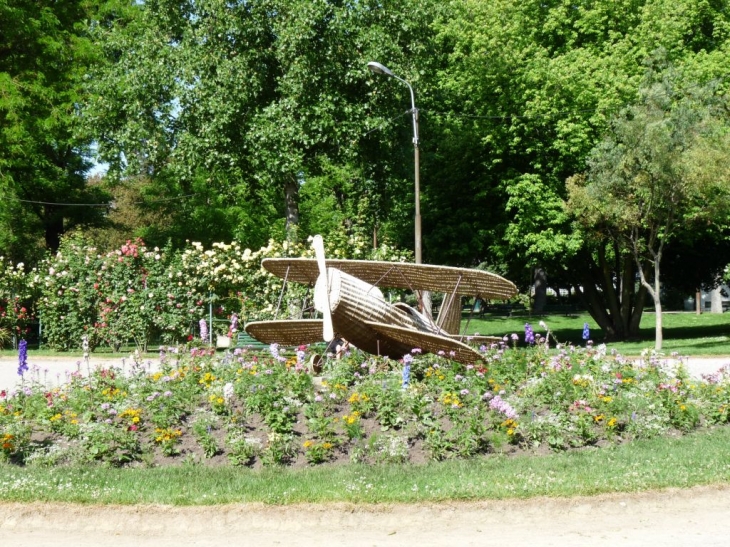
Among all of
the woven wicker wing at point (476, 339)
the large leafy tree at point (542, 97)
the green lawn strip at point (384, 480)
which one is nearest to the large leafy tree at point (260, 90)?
the large leafy tree at point (542, 97)

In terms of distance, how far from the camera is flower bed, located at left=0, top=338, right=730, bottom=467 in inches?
330

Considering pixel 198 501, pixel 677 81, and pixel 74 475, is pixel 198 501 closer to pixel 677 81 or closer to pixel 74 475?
pixel 74 475

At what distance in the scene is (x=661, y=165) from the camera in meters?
23.0

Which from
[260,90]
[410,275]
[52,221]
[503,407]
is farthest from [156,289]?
[52,221]

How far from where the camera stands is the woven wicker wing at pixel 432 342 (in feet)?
35.5

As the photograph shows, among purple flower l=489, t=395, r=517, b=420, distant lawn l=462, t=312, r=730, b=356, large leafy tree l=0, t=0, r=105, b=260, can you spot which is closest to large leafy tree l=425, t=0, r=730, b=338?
distant lawn l=462, t=312, r=730, b=356

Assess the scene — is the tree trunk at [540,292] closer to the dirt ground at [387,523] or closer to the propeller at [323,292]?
the propeller at [323,292]

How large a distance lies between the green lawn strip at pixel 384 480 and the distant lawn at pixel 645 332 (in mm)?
13578

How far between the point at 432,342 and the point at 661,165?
14719mm

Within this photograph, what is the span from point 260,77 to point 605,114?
11630 mm

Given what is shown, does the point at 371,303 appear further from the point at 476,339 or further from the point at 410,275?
the point at 476,339

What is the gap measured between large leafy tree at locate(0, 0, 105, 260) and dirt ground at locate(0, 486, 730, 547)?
26.5 metres

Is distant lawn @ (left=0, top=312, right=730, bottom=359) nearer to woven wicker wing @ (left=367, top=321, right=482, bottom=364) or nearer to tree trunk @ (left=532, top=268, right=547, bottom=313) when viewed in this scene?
tree trunk @ (left=532, top=268, right=547, bottom=313)

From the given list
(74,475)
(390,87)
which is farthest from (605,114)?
(74,475)
